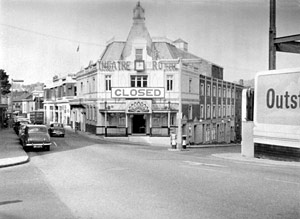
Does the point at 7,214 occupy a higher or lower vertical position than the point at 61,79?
lower

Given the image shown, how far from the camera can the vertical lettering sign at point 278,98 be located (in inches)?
704

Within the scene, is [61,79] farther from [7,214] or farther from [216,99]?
[7,214]

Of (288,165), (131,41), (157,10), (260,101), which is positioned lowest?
(288,165)

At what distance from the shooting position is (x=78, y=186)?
11445 millimetres

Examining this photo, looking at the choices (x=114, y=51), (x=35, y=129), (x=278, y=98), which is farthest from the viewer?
(x=114, y=51)

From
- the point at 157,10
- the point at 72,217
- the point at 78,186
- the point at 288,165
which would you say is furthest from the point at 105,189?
the point at 288,165

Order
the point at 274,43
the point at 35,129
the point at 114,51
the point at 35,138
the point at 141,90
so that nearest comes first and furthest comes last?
1. the point at 274,43
2. the point at 35,138
3. the point at 35,129
4. the point at 141,90
5. the point at 114,51

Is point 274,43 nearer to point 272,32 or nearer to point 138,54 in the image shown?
point 272,32

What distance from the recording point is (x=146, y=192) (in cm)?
1030

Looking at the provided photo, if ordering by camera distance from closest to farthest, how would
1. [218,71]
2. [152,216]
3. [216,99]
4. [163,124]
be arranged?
[152,216] → [163,124] → [216,99] → [218,71]

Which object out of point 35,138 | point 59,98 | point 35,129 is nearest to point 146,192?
point 35,138

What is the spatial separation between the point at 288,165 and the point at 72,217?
11793 mm

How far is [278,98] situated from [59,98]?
51146mm

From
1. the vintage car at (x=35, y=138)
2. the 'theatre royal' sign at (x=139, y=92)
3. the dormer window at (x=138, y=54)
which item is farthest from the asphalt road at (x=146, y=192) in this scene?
the dormer window at (x=138, y=54)
